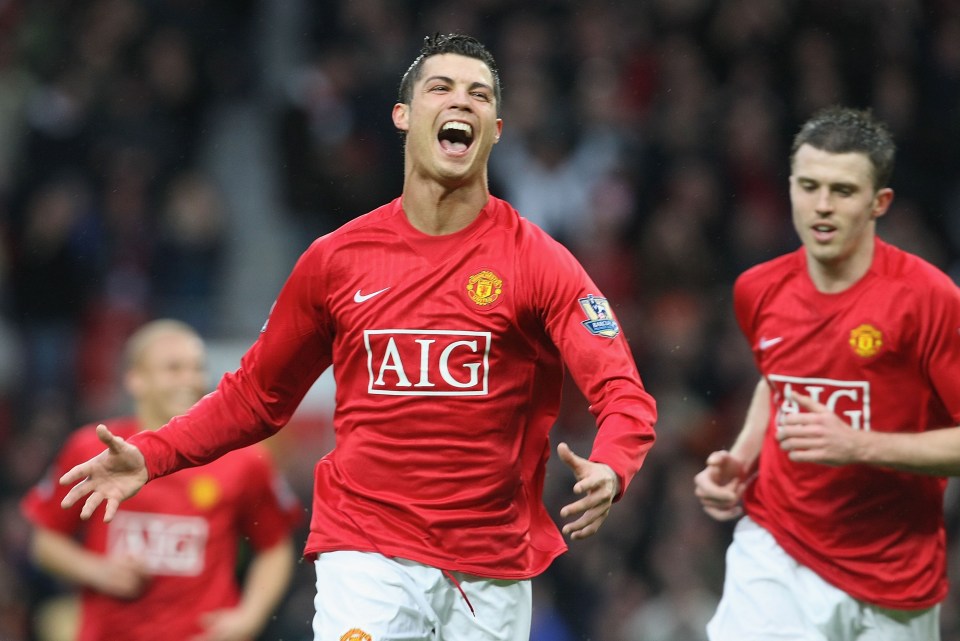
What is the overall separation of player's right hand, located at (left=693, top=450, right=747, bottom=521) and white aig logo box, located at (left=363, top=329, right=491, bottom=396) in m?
1.22

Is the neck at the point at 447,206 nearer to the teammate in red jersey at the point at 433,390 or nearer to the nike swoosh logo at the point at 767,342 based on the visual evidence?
the teammate in red jersey at the point at 433,390

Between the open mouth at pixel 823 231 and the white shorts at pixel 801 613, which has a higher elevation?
the open mouth at pixel 823 231

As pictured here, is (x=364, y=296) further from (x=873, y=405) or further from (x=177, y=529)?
(x=177, y=529)

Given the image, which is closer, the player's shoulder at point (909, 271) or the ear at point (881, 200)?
the player's shoulder at point (909, 271)

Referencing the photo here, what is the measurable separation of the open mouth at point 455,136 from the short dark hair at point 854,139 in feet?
4.27

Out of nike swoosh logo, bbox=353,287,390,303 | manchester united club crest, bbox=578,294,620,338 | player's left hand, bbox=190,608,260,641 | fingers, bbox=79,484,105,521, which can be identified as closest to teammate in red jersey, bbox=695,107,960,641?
manchester united club crest, bbox=578,294,620,338

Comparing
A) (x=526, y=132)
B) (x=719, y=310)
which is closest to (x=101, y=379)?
(x=526, y=132)

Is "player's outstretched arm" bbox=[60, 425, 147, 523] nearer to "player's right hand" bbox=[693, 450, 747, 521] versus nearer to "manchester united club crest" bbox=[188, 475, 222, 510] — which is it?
"manchester united club crest" bbox=[188, 475, 222, 510]

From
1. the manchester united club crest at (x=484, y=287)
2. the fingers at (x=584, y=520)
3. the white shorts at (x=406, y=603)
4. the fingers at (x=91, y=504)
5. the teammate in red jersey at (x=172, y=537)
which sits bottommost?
the teammate in red jersey at (x=172, y=537)

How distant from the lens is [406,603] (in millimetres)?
4277

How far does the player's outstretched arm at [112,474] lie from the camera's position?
14.1 ft

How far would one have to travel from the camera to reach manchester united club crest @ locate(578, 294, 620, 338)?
4.30 meters

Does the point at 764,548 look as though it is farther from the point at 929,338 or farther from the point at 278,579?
the point at 278,579

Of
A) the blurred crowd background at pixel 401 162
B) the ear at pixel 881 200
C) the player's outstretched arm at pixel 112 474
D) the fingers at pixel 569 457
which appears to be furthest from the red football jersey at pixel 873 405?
the blurred crowd background at pixel 401 162
